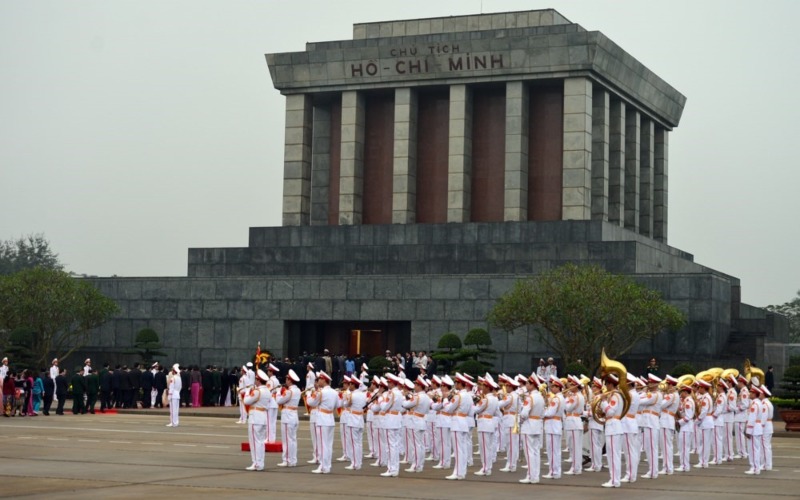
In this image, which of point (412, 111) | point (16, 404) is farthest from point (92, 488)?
point (412, 111)

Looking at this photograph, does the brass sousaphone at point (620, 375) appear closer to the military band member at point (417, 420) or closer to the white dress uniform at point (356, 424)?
the military band member at point (417, 420)

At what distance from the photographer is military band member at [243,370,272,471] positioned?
24.0 m

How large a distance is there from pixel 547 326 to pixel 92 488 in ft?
79.7

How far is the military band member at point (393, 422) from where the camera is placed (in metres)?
23.5

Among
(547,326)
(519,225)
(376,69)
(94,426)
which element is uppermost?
(376,69)

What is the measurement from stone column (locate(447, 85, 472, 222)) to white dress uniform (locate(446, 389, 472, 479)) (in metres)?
29.0

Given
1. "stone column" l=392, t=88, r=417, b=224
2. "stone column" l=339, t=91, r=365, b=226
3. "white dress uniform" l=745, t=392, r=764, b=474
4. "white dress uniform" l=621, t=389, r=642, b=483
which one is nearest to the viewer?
"white dress uniform" l=621, t=389, r=642, b=483

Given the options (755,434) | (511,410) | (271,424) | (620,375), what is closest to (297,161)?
(271,424)

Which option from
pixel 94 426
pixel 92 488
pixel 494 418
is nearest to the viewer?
pixel 92 488

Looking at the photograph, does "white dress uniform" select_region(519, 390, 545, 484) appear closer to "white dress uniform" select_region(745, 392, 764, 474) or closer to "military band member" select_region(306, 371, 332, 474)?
"military band member" select_region(306, 371, 332, 474)

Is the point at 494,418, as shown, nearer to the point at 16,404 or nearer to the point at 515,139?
the point at 16,404

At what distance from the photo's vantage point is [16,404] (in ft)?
130

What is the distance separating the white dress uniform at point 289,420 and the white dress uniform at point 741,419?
8.89 meters

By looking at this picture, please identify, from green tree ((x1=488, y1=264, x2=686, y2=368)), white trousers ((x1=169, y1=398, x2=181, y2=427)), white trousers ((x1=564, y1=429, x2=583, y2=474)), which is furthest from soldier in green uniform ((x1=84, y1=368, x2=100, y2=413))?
white trousers ((x1=564, y1=429, x2=583, y2=474))
